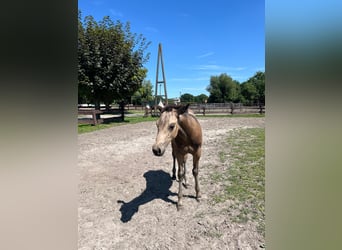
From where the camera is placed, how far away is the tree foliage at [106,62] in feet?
41.0

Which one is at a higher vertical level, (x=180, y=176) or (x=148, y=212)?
(x=180, y=176)

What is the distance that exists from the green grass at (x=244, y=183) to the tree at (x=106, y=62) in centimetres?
945

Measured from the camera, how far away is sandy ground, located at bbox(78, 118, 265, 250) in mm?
2400

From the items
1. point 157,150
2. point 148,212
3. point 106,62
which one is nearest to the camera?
point 157,150

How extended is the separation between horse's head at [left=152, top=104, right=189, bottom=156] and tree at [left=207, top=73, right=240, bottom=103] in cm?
5495

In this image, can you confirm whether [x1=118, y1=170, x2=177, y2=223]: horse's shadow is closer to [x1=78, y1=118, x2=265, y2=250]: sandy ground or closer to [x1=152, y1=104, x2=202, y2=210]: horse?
[x1=78, y1=118, x2=265, y2=250]: sandy ground

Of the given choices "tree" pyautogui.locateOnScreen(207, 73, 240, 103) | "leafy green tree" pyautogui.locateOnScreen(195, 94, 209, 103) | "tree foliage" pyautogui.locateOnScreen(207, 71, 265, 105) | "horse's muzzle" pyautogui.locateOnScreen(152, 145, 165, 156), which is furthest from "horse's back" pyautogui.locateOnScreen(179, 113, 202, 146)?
"tree" pyautogui.locateOnScreen(207, 73, 240, 103)

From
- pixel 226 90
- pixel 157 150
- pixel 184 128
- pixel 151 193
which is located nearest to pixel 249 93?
pixel 226 90

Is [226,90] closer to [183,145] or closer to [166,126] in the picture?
[183,145]

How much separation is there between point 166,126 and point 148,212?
4.66ft

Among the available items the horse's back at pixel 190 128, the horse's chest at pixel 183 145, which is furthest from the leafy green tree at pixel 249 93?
the horse's chest at pixel 183 145

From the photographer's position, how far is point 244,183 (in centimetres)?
391
